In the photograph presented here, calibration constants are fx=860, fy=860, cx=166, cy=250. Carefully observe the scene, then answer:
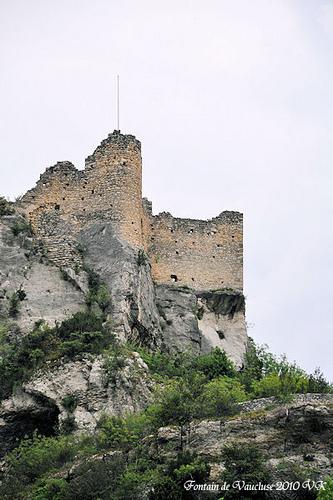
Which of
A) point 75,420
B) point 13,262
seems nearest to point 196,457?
point 75,420

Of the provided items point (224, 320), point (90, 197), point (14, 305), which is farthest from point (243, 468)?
point (90, 197)

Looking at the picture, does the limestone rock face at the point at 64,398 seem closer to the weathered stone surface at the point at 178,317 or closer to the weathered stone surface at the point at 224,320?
the weathered stone surface at the point at 178,317

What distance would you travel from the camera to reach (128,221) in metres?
36.8

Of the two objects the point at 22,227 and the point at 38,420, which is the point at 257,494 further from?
the point at 22,227

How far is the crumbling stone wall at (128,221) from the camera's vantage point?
121ft

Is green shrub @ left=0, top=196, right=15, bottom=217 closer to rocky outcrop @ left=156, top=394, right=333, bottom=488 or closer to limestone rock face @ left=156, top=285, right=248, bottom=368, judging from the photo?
limestone rock face @ left=156, top=285, right=248, bottom=368

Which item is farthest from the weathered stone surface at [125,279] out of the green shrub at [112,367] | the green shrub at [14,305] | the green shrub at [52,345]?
the green shrub at [14,305]

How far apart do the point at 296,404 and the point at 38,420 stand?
32.0ft

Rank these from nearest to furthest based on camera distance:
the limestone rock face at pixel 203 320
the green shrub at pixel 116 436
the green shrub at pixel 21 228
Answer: the green shrub at pixel 116 436, the green shrub at pixel 21 228, the limestone rock face at pixel 203 320

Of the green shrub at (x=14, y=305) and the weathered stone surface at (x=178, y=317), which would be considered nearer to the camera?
the green shrub at (x=14, y=305)

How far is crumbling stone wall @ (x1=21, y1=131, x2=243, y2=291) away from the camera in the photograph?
37031 mm

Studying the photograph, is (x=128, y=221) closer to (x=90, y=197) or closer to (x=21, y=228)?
(x=90, y=197)

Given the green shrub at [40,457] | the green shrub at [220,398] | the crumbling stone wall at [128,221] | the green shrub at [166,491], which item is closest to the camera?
the green shrub at [166,491]

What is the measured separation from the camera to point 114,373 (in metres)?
30.3
